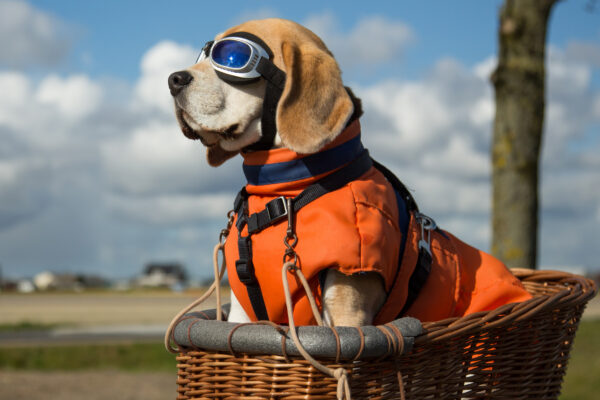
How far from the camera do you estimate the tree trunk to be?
557 centimetres

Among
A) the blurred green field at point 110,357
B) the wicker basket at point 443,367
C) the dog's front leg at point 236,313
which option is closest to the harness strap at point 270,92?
the dog's front leg at point 236,313

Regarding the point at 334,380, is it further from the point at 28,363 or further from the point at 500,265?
the point at 28,363

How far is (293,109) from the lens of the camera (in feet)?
8.29

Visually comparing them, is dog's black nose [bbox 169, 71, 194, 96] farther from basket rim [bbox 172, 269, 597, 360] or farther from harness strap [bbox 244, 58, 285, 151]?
basket rim [bbox 172, 269, 597, 360]

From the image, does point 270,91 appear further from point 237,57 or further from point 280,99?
point 237,57

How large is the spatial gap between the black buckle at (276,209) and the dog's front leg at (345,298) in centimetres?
29

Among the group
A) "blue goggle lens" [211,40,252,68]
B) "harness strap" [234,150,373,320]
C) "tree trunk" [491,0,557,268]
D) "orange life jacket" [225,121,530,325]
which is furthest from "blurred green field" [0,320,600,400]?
"blue goggle lens" [211,40,252,68]

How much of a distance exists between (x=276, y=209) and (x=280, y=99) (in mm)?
442

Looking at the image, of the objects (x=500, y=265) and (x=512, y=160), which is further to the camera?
(x=512, y=160)

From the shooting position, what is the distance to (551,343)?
2.88 metres

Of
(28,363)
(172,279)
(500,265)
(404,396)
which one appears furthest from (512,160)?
(172,279)

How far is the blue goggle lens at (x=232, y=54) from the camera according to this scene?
261cm

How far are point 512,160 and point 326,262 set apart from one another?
374cm

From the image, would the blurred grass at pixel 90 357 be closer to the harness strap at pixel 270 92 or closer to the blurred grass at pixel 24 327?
the blurred grass at pixel 24 327
